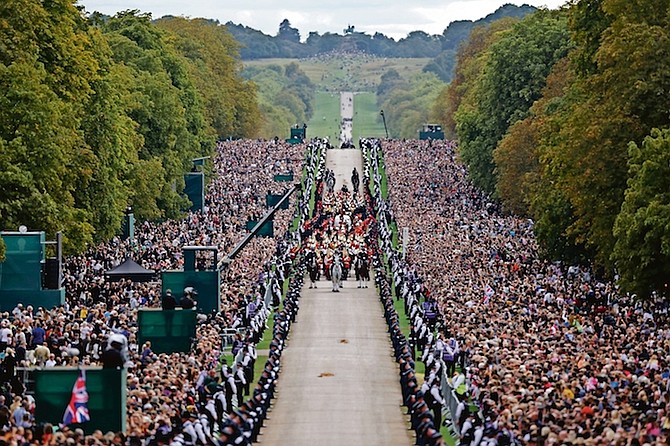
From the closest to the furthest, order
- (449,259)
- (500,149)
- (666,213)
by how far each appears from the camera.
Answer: (666,213), (449,259), (500,149)

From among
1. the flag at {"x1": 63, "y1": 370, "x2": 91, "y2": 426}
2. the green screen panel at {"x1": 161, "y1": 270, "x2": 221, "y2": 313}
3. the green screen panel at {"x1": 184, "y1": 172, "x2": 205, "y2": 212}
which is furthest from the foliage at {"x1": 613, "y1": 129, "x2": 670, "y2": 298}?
the green screen panel at {"x1": 184, "y1": 172, "x2": 205, "y2": 212}

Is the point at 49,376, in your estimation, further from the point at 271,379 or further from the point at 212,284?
the point at 212,284

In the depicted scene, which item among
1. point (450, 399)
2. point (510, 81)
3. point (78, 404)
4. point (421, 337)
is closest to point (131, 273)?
point (421, 337)

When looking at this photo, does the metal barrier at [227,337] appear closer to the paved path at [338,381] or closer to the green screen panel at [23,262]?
the paved path at [338,381]

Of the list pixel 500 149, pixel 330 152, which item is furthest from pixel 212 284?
pixel 330 152

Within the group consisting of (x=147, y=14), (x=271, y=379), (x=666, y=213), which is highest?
(x=147, y=14)

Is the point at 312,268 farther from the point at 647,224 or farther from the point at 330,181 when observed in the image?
the point at 330,181
